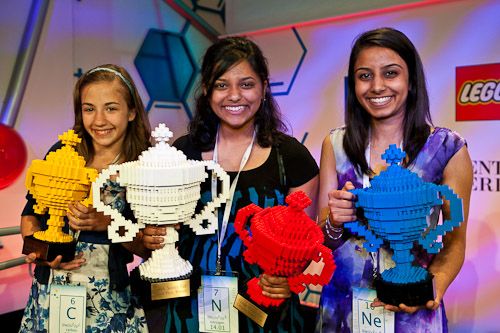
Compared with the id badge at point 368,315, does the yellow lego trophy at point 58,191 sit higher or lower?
higher

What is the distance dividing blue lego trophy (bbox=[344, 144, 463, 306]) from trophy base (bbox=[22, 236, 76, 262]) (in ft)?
2.99

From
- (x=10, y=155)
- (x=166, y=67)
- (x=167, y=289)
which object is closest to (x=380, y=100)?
(x=167, y=289)

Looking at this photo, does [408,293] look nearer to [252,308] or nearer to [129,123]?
[252,308]

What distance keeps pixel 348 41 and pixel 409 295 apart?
95.1 inches

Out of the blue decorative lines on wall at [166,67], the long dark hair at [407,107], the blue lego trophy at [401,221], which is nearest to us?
the blue lego trophy at [401,221]

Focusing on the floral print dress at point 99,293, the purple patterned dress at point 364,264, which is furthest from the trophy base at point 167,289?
the purple patterned dress at point 364,264

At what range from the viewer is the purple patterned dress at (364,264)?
55.1 inches

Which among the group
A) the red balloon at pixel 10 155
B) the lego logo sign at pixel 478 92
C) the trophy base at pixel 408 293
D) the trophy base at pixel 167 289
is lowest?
the trophy base at pixel 167 289

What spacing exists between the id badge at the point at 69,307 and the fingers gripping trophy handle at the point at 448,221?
1.10 metres

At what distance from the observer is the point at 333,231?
1.42m

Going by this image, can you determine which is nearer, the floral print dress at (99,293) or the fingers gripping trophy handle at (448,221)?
the fingers gripping trophy handle at (448,221)

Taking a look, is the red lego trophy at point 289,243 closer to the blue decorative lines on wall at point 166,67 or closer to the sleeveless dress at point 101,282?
the sleeveless dress at point 101,282

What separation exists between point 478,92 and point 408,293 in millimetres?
1950

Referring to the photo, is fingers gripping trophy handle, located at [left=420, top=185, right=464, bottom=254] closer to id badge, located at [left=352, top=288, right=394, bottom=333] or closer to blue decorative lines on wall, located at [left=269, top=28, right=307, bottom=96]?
id badge, located at [left=352, top=288, right=394, bottom=333]
